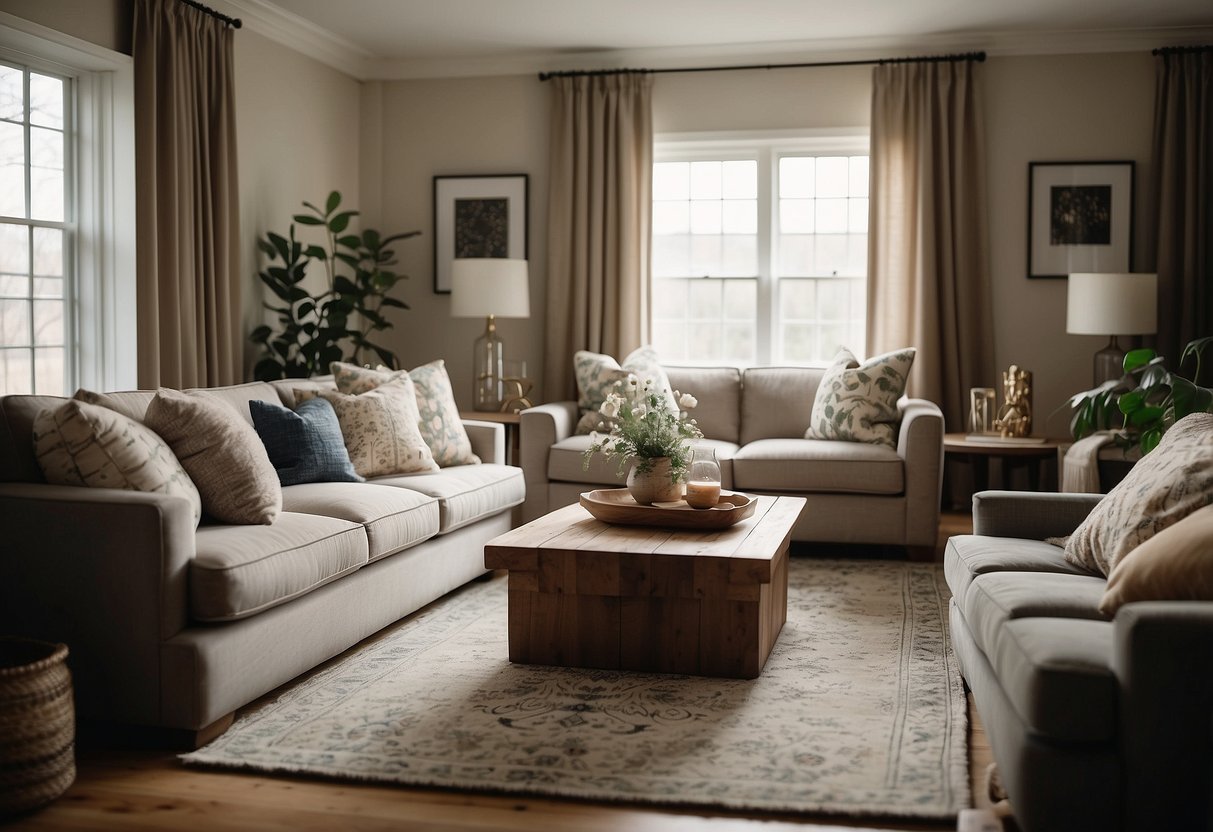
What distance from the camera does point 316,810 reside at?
7.91ft

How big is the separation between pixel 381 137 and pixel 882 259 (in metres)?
3.12

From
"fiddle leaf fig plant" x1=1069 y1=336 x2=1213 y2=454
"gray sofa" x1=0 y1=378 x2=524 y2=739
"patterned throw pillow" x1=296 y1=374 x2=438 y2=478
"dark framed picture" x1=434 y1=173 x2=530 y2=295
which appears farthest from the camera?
"dark framed picture" x1=434 y1=173 x2=530 y2=295

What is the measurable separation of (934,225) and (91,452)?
15.3 ft

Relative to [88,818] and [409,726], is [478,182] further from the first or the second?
[88,818]

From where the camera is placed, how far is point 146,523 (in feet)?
8.88

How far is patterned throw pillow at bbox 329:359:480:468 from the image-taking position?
451 cm

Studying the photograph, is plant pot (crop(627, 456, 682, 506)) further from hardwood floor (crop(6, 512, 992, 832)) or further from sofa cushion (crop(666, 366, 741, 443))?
sofa cushion (crop(666, 366, 741, 443))

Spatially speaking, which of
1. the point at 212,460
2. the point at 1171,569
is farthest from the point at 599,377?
the point at 1171,569

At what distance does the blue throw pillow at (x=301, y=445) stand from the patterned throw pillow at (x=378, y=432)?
0.17 metres

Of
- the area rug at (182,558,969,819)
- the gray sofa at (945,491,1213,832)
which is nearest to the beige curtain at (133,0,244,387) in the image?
the area rug at (182,558,969,819)

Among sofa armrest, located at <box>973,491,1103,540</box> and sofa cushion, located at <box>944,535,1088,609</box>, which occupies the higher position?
sofa armrest, located at <box>973,491,1103,540</box>

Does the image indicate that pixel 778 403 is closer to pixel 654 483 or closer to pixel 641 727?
pixel 654 483

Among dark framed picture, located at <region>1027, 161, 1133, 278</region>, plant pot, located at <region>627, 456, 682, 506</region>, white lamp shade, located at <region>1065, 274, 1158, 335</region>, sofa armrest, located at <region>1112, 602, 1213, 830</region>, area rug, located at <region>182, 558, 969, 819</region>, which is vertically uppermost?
dark framed picture, located at <region>1027, 161, 1133, 278</region>

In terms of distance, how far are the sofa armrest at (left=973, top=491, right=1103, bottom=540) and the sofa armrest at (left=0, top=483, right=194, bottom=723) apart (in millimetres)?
2194
